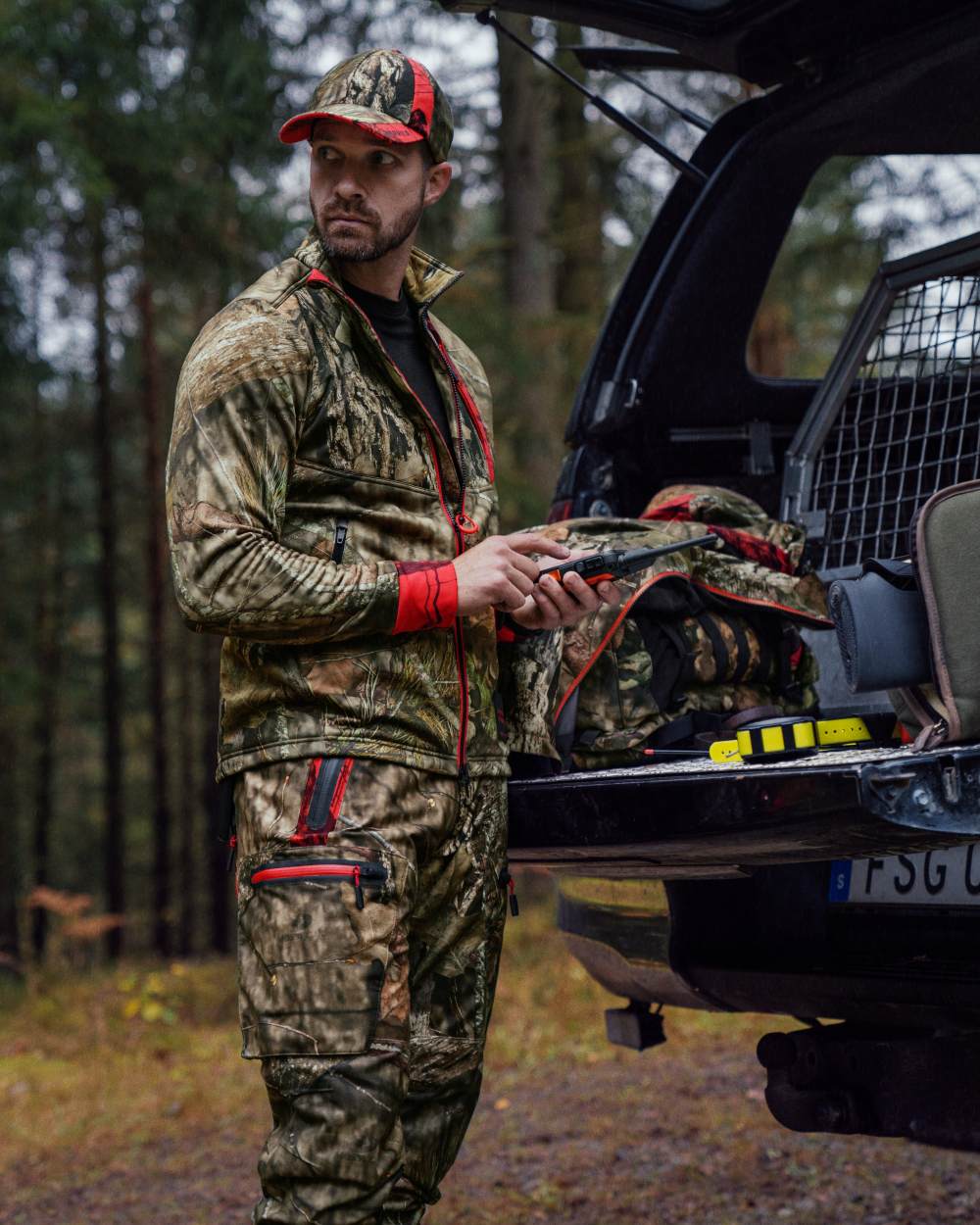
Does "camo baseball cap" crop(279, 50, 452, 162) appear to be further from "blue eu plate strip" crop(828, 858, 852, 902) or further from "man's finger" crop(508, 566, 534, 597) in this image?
"blue eu plate strip" crop(828, 858, 852, 902)

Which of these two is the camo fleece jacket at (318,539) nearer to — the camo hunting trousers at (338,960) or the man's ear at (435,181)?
the camo hunting trousers at (338,960)

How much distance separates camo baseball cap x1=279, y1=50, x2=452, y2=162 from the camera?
2.73 m

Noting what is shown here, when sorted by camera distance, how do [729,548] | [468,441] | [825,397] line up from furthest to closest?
[825,397]
[729,548]
[468,441]

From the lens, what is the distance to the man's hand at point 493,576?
264 centimetres

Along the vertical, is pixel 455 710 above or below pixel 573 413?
below

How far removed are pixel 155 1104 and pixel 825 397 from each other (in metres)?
4.11

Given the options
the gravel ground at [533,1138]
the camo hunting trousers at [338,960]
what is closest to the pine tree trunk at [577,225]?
the gravel ground at [533,1138]

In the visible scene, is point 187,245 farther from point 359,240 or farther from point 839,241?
point 359,240

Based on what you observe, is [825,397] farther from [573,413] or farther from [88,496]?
[88,496]

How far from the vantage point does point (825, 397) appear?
3.95 meters

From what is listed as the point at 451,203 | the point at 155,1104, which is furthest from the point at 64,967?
the point at 451,203

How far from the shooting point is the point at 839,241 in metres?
12.6

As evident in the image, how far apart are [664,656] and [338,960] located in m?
1.08

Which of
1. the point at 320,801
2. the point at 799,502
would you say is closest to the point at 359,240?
the point at 320,801
